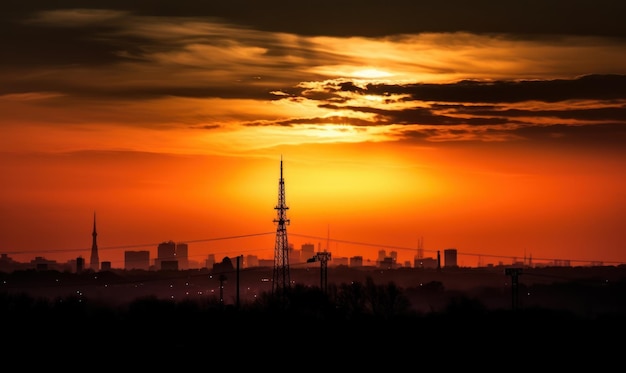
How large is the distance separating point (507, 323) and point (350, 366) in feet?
182

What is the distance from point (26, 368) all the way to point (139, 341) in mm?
Result: 28947

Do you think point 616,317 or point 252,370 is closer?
point 252,370

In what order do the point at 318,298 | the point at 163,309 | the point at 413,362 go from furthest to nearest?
1. the point at 163,309
2. the point at 318,298
3. the point at 413,362

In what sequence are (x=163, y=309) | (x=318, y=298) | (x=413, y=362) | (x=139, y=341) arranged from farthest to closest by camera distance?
(x=163, y=309), (x=318, y=298), (x=139, y=341), (x=413, y=362)

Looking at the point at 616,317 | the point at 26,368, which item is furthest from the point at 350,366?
the point at 616,317

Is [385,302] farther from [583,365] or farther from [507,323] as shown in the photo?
[583,365]

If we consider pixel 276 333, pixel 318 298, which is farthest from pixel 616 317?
pixel 276 333

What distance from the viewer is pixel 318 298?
18088cm

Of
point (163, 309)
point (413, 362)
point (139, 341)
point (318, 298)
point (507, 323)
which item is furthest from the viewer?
point (163, 309)

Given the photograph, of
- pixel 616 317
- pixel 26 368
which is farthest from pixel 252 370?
pixel 616 317

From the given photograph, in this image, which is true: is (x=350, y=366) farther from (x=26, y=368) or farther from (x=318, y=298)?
(x=318, y=298)

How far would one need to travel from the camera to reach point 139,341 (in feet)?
461

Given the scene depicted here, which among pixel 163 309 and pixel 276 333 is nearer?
pixel 276 333

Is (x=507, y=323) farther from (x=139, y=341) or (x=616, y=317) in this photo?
(x=139, y=341)
